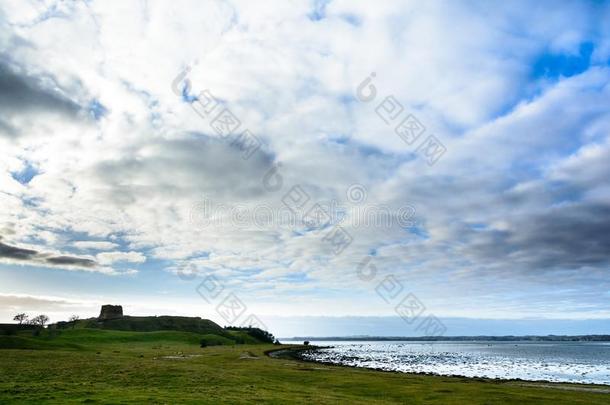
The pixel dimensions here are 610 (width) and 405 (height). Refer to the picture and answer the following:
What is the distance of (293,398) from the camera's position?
35.0 m

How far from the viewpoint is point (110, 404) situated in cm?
2673

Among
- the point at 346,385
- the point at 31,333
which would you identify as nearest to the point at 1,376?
the point at 346,385

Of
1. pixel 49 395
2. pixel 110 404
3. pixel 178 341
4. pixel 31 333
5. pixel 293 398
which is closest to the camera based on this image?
pixel 110 404

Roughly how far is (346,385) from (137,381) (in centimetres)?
2397

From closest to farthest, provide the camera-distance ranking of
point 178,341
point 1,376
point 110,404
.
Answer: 1. point 110,404
2. point 1,376
3. point 178,341

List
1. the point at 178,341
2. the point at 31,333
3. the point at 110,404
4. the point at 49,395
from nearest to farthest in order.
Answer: the point at 110,404 < the point at 49,395 < the point at 31,333 < the point at 178,341

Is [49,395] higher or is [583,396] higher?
[49,395]

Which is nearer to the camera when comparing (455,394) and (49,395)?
(49,395)

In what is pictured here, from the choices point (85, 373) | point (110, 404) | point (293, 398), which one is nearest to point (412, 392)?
point (293, 398)

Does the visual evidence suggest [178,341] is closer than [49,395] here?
No

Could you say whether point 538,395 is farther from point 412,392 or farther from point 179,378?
point 179,378

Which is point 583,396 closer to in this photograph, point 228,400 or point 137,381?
point 228,400

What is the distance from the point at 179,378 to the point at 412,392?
24.9m

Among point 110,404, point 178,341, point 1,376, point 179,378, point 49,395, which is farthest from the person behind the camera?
point 178,341
